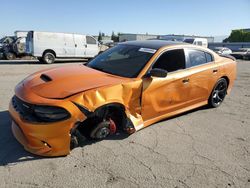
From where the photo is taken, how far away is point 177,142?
14.3 ft

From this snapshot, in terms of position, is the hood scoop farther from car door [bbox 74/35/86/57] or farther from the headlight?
car door [bbox 74/35/86/57]

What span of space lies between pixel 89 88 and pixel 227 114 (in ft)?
11.7

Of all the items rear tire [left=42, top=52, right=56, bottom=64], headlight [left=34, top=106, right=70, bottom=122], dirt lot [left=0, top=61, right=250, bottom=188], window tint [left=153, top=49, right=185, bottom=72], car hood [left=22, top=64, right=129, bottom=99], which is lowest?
dirt lot [left=0, top=61, right=250, bottom=188]

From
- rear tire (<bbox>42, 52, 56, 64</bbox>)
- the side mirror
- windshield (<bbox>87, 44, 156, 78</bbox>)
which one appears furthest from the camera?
rear tire (<bbox>42, 52, 56, 64</bbox>)

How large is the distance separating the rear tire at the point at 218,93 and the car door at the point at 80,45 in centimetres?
1240

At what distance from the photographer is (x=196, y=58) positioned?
216 inches

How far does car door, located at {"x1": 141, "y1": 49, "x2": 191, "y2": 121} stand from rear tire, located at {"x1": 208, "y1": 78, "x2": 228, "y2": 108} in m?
1.07

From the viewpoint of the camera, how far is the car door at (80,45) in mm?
17203

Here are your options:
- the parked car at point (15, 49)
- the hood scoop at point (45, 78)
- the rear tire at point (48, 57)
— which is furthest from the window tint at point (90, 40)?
the hood scoop at point (45, 78)

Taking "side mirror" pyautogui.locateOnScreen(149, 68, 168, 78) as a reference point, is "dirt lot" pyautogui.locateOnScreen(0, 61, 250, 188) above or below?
below

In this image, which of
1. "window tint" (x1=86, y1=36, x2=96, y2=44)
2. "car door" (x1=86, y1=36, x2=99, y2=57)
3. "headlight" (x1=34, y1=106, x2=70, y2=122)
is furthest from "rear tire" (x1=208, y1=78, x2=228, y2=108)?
"window tint" (x1=86, y1=36, x2=96, y2=44)

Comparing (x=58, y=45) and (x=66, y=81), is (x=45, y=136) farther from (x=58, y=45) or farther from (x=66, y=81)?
(x=58, y=45)

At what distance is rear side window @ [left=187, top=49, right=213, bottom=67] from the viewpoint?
17.5 ft

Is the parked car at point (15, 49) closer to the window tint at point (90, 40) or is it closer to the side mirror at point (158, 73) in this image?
the window tint at point (90, 40)
